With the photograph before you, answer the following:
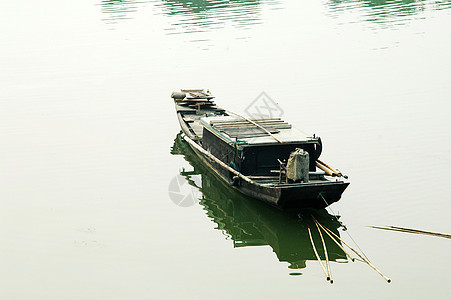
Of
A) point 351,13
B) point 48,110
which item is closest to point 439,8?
point 351,13

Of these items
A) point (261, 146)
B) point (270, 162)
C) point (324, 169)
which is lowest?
point (324, 169)

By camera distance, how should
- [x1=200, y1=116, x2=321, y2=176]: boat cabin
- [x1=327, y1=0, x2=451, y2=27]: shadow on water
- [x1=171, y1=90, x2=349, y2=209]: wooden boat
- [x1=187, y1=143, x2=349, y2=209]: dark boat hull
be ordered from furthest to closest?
[x1=327, y1=0, x2=451, y2=27]: shadow on water, [x1=200, y1=116, x2=321, y2=176]: boat cabin, [x1=171, y1=90, x2=349, y2=209]: wooden boat, [x1=187, y1=143, x2=349, y2=209]: dark boat hull

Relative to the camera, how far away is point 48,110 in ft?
92.5

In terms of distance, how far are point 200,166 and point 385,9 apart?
3872 cm

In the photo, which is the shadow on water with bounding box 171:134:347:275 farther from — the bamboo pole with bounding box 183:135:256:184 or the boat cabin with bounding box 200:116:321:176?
the boat cabin with bounding box 200:116:321:176

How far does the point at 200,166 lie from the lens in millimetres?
20688

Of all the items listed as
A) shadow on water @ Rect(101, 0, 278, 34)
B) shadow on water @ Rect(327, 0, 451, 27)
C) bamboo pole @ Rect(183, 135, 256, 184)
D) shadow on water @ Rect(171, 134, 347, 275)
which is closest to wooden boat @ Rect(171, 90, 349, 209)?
bamboo pole @ Rect(183, 135, 256, 184)

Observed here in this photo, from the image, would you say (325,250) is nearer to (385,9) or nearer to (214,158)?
(214,158)

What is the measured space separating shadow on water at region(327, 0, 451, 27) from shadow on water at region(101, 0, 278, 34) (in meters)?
7.12

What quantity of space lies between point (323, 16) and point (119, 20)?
60.7 feet

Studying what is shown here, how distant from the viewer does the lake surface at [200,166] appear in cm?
1345

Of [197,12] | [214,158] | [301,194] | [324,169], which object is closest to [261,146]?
[324,169]

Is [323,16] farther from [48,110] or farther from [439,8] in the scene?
[48,110]

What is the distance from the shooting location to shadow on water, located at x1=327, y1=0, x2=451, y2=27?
4856 centimetres
